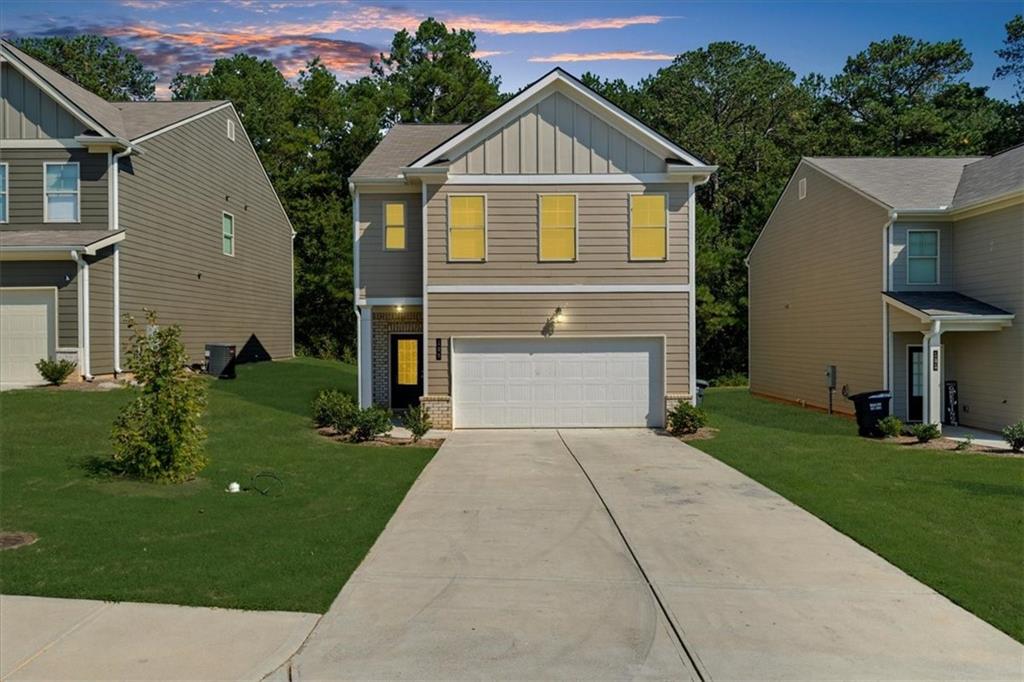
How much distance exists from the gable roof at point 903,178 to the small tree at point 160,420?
15.9 m

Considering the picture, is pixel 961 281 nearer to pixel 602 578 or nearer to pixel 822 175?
pixel 822 175

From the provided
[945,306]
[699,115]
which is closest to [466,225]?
[945,306]

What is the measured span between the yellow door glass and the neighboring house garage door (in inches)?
107

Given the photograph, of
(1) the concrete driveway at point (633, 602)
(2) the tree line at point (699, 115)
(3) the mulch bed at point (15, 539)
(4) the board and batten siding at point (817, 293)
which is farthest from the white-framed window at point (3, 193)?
(4) the board and batten siding at point (817, 293)

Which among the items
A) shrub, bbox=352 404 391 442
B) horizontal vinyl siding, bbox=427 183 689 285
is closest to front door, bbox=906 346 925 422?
horizontal vinyl siding, bbox=427 183 689 285

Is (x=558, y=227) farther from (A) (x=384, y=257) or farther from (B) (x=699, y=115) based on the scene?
(B) (x=699, y=115)

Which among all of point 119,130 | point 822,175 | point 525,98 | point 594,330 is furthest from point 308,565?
point 822,175

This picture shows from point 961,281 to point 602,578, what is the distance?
15256 mm

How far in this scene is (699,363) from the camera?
36.1 meters

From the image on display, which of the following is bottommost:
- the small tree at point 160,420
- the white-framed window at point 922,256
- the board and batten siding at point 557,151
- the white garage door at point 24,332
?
the small tree at point 160,420

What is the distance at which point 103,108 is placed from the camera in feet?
62.5

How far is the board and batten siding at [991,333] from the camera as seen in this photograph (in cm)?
1505

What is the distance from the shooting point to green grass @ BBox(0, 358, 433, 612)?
18.5 feet

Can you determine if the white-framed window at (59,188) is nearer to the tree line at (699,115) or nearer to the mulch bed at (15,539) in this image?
the mulch bed at (15,539)
